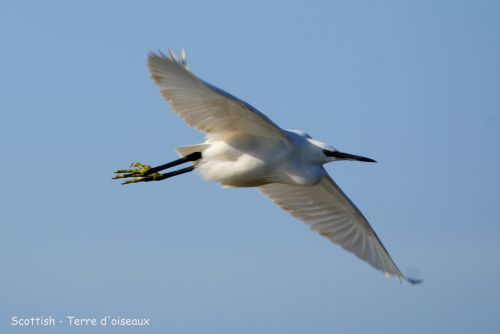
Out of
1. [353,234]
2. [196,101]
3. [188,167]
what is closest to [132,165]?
[188,167]

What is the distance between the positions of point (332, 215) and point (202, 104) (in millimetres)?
Answer: 3853

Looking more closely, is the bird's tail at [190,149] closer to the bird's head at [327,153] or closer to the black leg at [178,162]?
the black leg at [178,162]

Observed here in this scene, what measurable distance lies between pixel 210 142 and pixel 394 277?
371cm

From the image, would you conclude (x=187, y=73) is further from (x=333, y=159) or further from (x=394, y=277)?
(x=394, y=277)

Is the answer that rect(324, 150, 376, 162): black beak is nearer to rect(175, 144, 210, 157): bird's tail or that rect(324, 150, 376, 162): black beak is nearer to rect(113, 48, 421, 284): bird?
Result: rect(113, 48, 421, 284): bird

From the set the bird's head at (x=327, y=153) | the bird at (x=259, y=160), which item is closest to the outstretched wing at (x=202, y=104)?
the bird at (x=259, y=160)

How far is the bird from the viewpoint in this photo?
40.8 ft

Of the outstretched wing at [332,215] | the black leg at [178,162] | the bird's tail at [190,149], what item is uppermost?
the bird's tail at [190,149]

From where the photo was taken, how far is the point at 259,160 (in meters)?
13.5

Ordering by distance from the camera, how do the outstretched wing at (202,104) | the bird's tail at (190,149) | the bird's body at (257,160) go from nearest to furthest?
the outstretched wing at (202,104) → the bird's body at (257,160) → the bird's tail at (190,149)

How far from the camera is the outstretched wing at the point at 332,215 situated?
1545 cm

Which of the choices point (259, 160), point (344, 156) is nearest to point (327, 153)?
point (344, 156)

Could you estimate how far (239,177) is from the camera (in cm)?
1364

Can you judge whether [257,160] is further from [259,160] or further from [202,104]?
[202,104]
